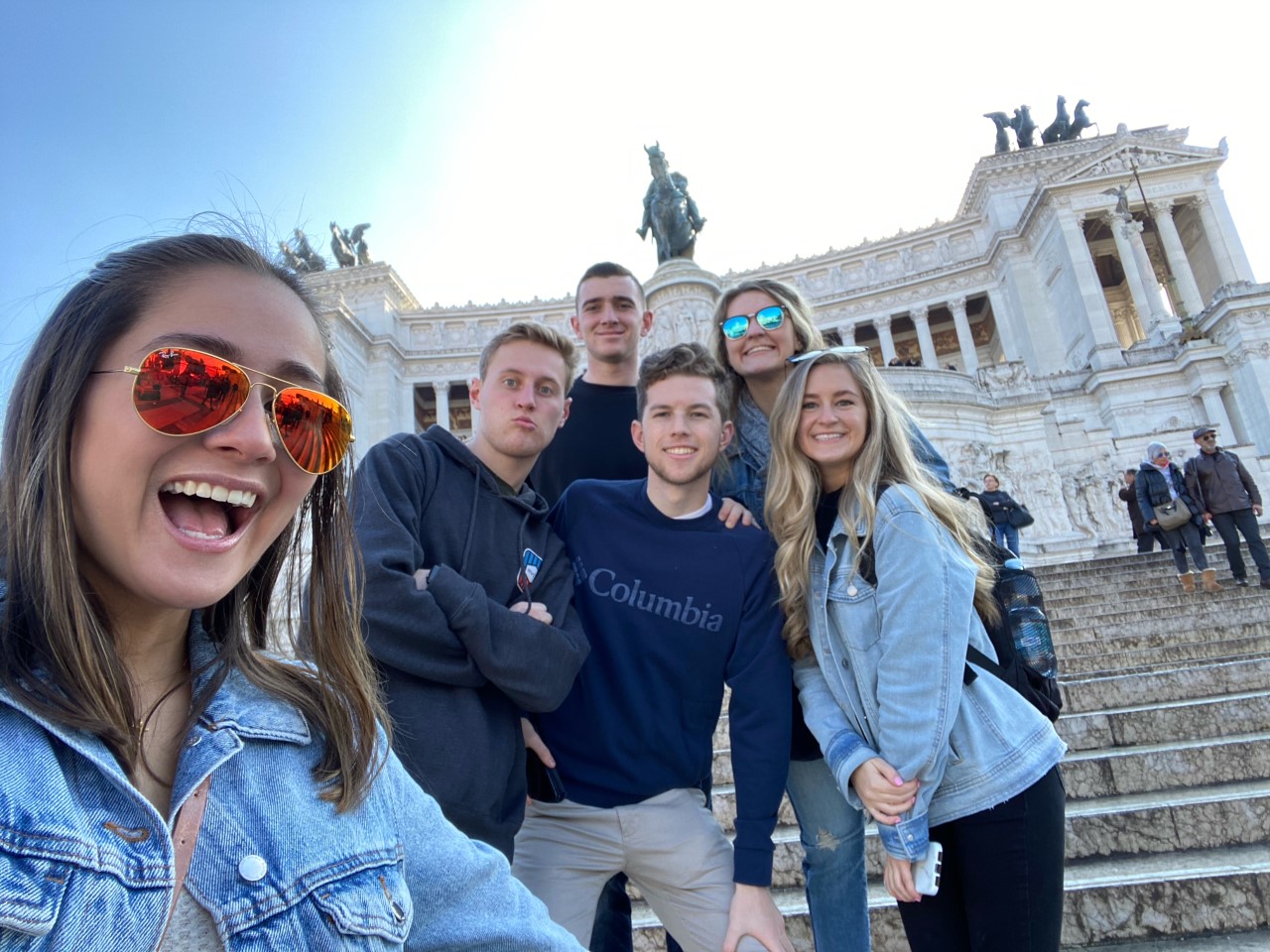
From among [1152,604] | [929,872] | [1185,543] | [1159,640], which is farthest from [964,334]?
[929,872]

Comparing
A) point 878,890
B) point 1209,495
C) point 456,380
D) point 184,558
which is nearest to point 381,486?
point 184,558

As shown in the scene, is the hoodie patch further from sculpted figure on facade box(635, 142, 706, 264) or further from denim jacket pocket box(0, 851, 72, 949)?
sculpted figure on facade box(635, 142, 706, 264)

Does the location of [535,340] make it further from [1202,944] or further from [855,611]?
[1202,944]

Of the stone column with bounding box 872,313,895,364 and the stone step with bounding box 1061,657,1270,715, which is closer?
the stone step with bounding box 1061,657,1270,715

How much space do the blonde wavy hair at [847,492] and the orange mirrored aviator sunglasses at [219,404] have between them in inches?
62.5

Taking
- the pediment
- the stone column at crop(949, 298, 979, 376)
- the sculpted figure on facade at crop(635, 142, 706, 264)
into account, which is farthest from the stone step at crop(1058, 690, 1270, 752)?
the stone column at crop(949, 298, 979, 376)

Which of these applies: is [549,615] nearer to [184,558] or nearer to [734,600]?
[734,600]

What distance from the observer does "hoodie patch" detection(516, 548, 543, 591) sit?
2.31 m

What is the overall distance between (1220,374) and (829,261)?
23.8 meters

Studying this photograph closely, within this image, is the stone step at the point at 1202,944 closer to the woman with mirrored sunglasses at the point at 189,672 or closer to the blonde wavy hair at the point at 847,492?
the blonde wavy hair at the point at 847,492

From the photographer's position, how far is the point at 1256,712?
429 cm

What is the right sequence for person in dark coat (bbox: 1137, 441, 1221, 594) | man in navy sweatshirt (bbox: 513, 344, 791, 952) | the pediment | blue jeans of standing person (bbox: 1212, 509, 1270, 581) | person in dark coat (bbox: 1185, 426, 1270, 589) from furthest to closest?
the pediment, person in dark coat (bbox: 1137, 441, 1221, 594), person in dark coat (bbox: 1185, 426, 1270, 589), blue jeans of standing person (bbox: 1212, 509, 1270, 581), man in navy sweatshirt (bbox: 513, 344, 791, 952)

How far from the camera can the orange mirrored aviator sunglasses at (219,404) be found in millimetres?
980

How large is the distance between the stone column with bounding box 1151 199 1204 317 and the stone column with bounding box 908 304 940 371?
1103 centimetres
